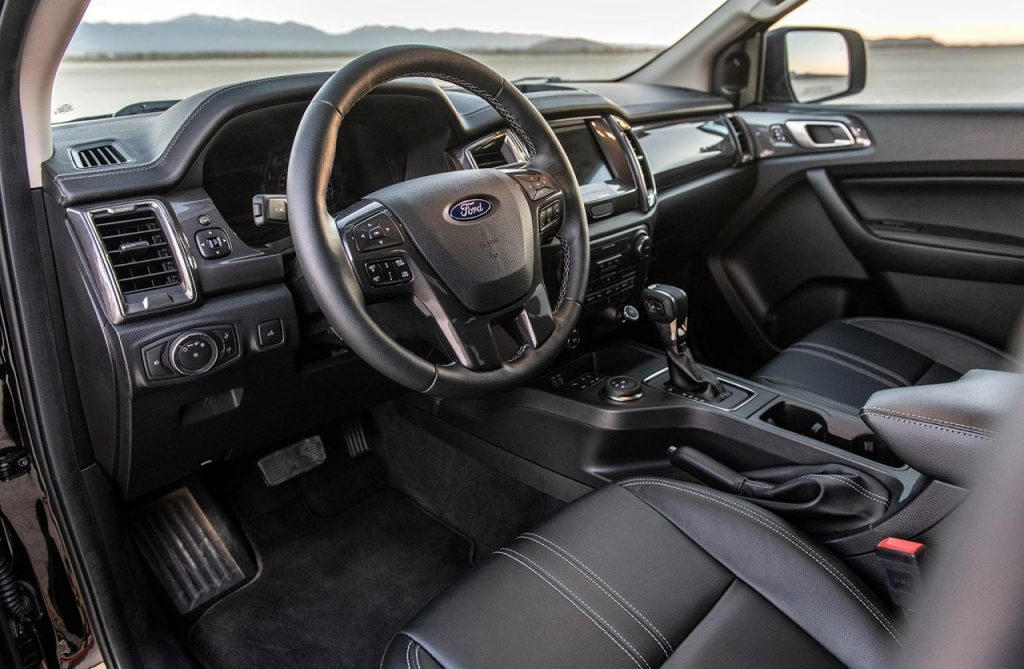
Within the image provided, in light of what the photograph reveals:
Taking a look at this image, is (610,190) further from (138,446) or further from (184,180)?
(138,446)

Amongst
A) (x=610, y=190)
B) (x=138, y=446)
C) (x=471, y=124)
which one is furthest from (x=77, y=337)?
(x=610, y=190)

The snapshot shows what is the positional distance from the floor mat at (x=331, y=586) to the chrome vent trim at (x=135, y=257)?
844 millimetres

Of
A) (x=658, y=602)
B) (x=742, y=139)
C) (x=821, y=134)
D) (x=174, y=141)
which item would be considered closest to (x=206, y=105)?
(x=174, y=141)

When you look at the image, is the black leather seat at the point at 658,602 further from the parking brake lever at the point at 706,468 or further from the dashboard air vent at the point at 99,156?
the dashboard air vent at the point at 99,156

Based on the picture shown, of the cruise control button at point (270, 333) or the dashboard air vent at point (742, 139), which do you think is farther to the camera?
the dashboard air vent at point (742, 139)

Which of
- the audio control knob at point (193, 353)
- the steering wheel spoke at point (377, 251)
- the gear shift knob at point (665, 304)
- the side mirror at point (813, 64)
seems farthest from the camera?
the side mirror at point (813, 64)

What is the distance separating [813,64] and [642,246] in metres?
1.20

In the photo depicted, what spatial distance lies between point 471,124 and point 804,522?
0.99 metres

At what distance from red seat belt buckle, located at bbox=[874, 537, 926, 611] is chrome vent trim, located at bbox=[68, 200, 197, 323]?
3.69ft

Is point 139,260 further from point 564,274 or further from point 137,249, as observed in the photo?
point 564,274

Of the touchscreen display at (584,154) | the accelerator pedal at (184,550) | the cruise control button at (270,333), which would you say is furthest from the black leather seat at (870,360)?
the accelerator pedal at (184,550)

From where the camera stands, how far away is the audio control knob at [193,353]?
52.1 inches

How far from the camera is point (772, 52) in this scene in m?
2.74

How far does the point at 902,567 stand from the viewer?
111 cm
